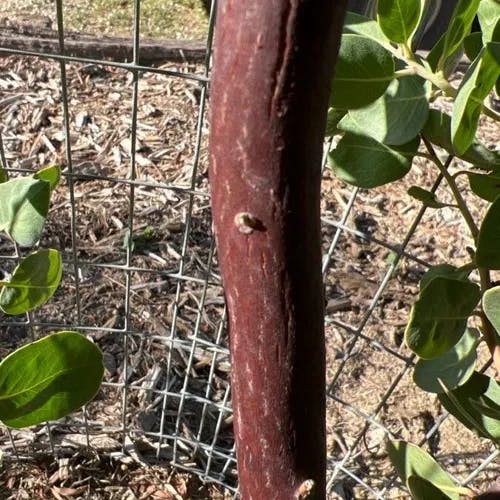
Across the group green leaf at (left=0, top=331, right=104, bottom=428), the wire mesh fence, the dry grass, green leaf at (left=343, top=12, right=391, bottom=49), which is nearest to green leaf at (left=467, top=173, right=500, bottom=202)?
green leaf at (left=343, top=12, right=391, bottom=49)

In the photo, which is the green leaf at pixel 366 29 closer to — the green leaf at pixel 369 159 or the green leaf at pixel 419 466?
the green leaf at pixel 369 159

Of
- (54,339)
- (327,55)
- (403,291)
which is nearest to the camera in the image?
(327,55)

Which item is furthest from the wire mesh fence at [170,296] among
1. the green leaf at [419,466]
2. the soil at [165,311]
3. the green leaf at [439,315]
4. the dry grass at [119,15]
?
the green leaf at [439,315]

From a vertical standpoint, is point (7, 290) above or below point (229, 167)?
below

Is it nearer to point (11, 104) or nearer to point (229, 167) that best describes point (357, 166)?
point (229, 167)

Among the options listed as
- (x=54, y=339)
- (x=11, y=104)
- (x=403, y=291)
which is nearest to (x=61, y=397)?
(x=54, y=339)
